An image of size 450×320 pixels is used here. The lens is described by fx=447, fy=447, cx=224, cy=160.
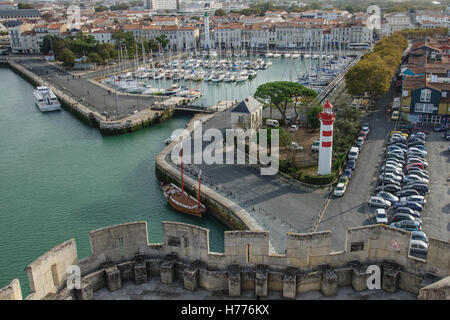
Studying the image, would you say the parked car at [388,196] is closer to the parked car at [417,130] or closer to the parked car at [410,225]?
the parked car at [410,225]

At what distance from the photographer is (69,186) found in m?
31.8

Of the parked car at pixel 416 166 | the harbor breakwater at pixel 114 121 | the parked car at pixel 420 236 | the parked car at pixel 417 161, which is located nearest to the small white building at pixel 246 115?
the harbor breakwater at pixel 114 121

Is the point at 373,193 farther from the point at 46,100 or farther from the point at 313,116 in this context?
the point at 46,100

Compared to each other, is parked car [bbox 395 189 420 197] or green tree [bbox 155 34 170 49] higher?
green tree [bbox 155 34 170 49]

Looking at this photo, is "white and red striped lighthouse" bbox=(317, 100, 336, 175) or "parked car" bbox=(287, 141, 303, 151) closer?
"white and red striped lighthouse" bbox=(317, 100, 336, 175)

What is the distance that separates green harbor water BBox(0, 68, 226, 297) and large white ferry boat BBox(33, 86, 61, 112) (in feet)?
8.25

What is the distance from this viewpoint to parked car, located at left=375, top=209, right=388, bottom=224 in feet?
75.6

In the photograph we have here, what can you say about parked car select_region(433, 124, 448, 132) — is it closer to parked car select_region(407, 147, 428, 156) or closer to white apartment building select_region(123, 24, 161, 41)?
parked car select_region(407, 147, 428, 156)

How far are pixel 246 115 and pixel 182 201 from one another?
11801 mm

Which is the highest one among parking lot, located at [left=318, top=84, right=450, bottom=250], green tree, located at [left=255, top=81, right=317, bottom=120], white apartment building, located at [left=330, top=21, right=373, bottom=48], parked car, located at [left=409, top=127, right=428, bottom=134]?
white apartment building, located at [left=330, top=21, right=373, bottom=48]

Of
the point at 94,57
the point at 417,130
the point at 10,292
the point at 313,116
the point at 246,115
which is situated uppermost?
the point at 10,292

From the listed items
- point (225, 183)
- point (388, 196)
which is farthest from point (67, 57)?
point (388, 196)

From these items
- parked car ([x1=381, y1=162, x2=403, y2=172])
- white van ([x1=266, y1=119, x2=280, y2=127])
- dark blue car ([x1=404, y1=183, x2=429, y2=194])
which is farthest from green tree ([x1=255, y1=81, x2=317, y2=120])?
dark blue car ([x1=404, y1=183, x2=429, y2=194])

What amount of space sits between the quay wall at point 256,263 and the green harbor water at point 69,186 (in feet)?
33.3
